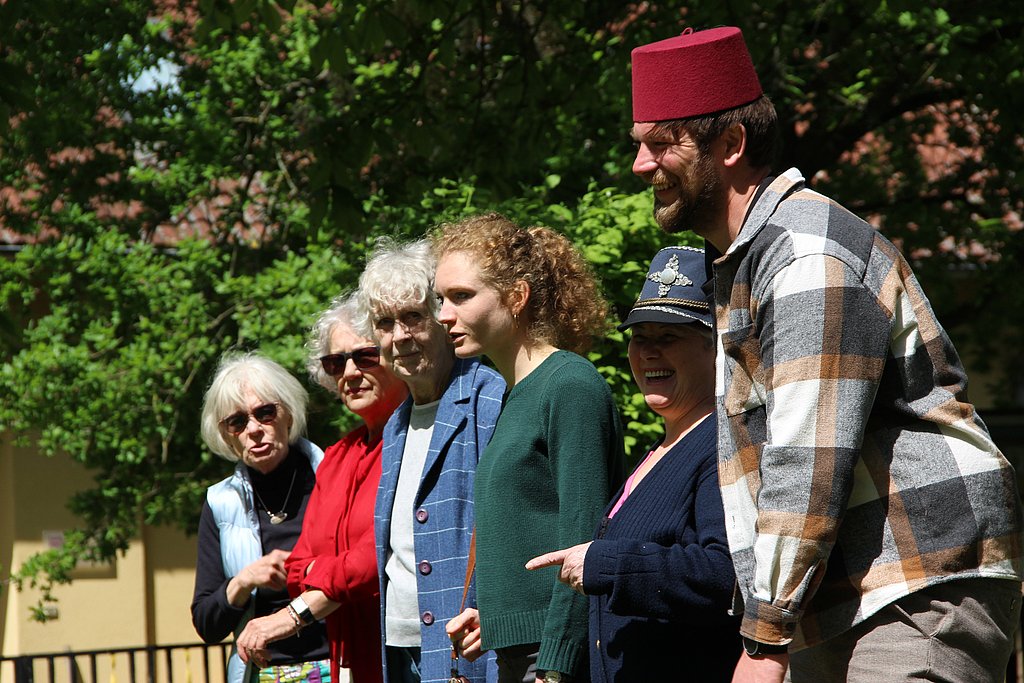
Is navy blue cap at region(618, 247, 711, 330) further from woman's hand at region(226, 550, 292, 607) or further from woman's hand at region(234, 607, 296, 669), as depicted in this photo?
woman's hand at region(226, 550, 292, 607)

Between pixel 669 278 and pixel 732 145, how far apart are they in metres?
0.67

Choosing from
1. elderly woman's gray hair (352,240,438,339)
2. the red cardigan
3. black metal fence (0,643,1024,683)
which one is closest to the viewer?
elderly woman's gray hair (352,240,438,339)

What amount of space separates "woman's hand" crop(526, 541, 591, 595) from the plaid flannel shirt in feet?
1.70

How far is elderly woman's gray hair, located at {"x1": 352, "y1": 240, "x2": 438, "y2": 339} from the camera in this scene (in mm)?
3711

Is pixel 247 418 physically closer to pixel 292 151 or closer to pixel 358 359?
pixel 358 359

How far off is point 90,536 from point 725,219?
6758mm

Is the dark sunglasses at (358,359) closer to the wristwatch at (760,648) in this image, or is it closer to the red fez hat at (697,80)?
the red fez hat at (697,80)

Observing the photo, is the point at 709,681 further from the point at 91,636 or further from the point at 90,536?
the point at 91,636

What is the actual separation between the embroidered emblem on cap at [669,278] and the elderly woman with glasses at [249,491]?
6.45 ft

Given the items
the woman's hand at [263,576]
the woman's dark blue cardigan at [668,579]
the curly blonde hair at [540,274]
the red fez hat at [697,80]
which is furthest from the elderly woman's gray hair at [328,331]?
the red fez hat at [697,80]

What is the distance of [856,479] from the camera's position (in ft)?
6.55

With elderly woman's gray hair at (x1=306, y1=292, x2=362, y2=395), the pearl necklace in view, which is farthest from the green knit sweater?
the pearl necklace

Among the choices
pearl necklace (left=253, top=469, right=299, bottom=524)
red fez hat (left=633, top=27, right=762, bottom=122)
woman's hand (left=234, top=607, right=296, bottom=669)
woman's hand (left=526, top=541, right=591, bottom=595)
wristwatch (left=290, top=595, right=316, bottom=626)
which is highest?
red fez hat (left=633, top=27, right=762, bottom=122)

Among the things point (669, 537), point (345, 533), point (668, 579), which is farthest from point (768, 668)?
point (345, 533)
